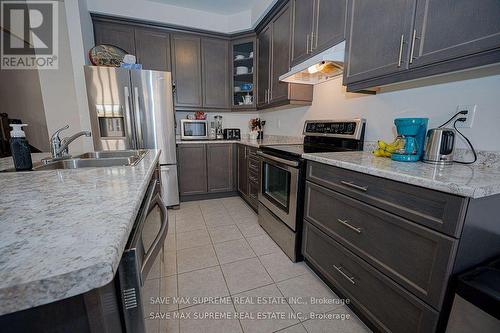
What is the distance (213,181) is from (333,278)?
213 centimetres

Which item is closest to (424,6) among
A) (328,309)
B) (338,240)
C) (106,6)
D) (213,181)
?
(338,240)

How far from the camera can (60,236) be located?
385 millimetres

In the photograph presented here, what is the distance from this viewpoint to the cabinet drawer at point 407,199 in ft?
2.50

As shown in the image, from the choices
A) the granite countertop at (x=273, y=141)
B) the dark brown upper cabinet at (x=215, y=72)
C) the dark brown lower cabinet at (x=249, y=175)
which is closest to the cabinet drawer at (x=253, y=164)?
the dark brown lower cabinet at (x=249, y=175)

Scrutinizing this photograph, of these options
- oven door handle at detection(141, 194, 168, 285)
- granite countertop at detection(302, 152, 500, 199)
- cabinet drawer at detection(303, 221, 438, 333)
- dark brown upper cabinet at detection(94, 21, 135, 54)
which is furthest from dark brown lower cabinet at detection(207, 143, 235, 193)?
oven door handle at detection(141, 194, 168, 285)

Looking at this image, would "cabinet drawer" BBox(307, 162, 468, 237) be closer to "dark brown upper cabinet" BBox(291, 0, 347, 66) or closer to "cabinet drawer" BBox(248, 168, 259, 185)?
"dark brown upper cabinet" BBox(291, 0, 347, 66)

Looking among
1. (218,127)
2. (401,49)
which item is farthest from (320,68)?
(218,127)

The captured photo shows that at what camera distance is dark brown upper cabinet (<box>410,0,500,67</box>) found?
836 mm

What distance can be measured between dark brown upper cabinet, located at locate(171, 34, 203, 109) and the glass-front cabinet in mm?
517

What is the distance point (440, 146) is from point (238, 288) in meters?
1.49

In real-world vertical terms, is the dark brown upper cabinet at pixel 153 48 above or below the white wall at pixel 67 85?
above

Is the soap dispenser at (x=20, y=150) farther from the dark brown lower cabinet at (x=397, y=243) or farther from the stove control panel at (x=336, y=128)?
the stove control panel at (x=336, y=128)

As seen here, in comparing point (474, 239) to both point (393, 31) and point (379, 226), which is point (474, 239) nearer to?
point (379, 226)

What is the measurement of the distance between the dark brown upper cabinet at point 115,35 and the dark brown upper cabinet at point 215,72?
3.07ft
